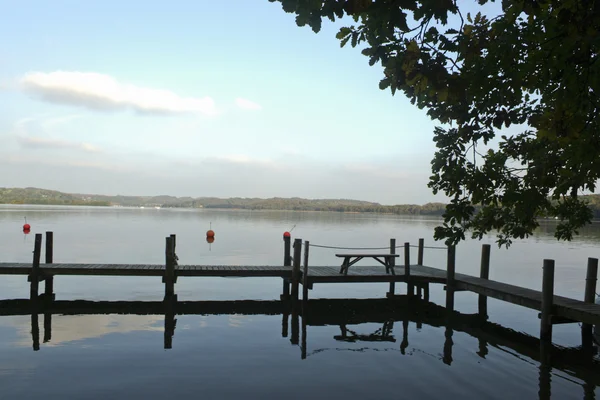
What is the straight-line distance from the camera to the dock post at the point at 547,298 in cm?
1272

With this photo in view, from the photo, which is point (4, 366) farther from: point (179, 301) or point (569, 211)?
point (569, 211)

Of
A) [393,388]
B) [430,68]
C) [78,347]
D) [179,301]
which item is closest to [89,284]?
[179,301]

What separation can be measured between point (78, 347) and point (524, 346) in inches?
479

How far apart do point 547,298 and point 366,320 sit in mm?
6042

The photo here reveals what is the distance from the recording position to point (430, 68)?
5.08 metres

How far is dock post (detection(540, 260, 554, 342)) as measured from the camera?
41.7 ft

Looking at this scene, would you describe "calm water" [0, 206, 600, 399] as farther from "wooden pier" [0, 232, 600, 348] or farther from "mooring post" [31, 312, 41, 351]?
"wooden pier" [0, 232, 600, 348]

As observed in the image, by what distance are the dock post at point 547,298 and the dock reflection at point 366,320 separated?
33cm

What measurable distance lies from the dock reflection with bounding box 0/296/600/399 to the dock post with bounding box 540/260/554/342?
13.2 inches

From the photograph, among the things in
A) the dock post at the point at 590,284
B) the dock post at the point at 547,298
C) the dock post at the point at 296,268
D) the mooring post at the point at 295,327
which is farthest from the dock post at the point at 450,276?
the mooring post at the point at 295,327

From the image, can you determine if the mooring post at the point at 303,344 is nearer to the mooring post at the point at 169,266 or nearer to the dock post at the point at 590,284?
the mooring post at the point at 169,266

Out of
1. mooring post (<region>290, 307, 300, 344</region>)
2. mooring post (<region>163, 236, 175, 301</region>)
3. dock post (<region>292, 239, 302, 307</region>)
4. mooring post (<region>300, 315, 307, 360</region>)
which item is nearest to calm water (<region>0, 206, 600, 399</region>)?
mooring post (<region>300, 315, 307, 360</region>)

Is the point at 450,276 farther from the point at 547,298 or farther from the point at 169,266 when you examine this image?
the point at 169,266

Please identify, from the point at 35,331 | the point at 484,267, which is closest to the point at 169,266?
the point at 35,331
